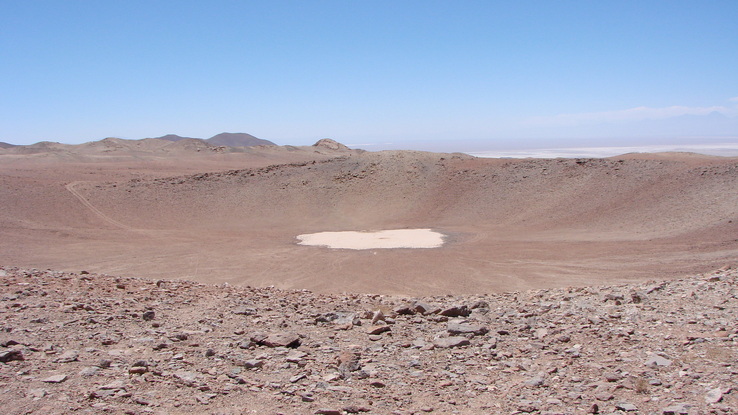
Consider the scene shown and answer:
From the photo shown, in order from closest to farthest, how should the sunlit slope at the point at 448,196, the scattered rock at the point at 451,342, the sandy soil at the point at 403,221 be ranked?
the scattered rock at the point at 451,342, the sandy soil at the point at 403,221, the sunlit slope at the point at 448,196

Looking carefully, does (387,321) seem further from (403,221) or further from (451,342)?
(403,221)

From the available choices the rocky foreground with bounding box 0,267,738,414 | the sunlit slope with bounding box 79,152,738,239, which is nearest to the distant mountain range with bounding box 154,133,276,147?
the sunlit slope with bounding box 79,152,738,239

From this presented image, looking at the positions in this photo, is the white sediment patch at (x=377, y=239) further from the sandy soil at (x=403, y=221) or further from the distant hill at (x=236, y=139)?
the distant hill at (x=236, y=139)

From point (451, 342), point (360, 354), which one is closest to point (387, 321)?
point (451, 342)

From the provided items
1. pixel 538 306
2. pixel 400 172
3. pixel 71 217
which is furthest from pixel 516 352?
pixel 400 172

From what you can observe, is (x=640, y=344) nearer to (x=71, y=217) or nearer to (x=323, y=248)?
(x=323, y=248)

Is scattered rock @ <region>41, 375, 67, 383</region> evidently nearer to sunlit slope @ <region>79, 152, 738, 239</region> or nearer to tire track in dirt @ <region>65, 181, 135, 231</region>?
sunlit slope @ <region>79, 152, 738, 239</region>

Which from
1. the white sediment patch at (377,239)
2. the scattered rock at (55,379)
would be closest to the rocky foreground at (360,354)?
the scattered rock at (55,379)
